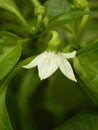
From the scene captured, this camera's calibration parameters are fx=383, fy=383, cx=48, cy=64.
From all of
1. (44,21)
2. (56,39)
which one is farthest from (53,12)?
(56,39)

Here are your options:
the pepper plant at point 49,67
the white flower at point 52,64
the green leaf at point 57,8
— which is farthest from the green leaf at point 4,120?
the green leaf at point 57,8

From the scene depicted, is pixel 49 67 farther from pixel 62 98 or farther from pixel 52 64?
pixel 62 98

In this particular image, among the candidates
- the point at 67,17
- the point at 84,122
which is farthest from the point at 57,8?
the point at 84,122

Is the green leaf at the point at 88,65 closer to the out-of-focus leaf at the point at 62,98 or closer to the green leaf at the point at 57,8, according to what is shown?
the green leaf at the point at 57,8

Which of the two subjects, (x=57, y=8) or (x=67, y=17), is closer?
(x=67, y=17)

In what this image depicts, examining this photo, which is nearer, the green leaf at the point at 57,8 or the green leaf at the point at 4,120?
the green leaf at the point at 4,120

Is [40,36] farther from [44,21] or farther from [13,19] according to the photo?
[13,19]
